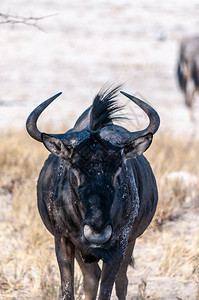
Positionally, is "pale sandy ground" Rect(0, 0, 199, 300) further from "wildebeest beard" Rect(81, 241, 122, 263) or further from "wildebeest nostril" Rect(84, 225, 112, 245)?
"wildebeest nostril" Rect(84, 225, 112, 245)

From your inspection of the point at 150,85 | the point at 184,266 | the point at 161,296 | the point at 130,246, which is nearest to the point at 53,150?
the point at 130,246

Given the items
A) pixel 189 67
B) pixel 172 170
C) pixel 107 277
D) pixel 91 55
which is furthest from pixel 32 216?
pixel 91 55

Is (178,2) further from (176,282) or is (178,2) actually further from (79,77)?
(176,282)

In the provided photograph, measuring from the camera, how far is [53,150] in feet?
11.3

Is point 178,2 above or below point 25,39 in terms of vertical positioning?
above

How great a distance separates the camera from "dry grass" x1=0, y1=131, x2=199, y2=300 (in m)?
5.13

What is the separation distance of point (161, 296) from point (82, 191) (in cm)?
210

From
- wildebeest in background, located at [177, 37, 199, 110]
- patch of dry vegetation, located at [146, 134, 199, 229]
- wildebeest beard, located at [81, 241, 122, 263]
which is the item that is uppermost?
wildebeest in background, located at [177, 37, 199, 110]

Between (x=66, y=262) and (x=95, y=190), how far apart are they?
0.76 meters

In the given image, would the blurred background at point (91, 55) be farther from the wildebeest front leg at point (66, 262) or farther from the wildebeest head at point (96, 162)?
the wildebeest head at point (96, 162)

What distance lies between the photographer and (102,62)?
69.2 feet

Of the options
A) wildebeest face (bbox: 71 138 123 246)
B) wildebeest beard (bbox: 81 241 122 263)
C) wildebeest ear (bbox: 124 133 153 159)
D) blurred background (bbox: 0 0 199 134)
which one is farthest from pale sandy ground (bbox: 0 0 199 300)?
wildebeest face (bbox: 71 138 123 246)

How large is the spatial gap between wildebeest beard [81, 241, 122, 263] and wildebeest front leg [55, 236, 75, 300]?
0.22m

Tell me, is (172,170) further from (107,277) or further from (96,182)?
(96,182)
